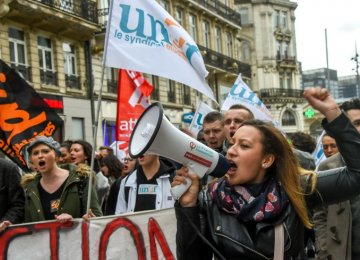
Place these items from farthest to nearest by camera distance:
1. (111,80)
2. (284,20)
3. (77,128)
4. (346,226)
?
1. (284,20)
2. (111,80)
3. (77,128)
4. (346,226)

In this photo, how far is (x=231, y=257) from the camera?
2.20m

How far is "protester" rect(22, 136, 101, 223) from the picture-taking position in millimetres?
4141

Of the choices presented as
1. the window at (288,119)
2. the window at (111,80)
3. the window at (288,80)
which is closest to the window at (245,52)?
the window at (288,80)

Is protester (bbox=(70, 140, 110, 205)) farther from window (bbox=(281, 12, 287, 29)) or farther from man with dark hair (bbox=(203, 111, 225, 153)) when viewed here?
window (bbox=(281, 12, 287, 29))

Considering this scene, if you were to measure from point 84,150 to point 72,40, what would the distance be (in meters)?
15.0

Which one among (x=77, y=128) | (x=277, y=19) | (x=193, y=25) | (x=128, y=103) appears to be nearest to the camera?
(x=128, y=103)

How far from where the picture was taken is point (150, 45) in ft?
17.0

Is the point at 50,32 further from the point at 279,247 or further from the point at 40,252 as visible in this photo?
the point at 279,247

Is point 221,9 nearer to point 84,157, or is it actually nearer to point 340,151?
point 84,157

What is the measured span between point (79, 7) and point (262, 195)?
726 inches

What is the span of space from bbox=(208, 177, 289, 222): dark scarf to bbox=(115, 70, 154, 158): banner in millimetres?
6271

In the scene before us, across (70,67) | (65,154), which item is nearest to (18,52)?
(70,67)

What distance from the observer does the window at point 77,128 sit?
19.6 meters

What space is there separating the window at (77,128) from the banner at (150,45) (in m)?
14.5
